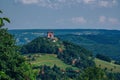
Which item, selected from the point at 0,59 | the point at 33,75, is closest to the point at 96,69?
the point at 33,75

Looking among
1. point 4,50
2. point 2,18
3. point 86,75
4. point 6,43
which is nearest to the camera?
point 2,18

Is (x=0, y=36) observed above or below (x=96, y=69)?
above

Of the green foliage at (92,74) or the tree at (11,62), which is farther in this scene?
the green foliage at (92,74)

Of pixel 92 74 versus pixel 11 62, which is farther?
pixel 92 74

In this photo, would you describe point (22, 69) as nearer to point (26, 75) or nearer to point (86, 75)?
point (26, 75)

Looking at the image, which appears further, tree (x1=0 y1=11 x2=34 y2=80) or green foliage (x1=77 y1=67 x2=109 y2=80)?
green foliage (x1=77 y1=67 x2=109 y2=80)

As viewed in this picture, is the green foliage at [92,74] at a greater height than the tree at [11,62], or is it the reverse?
the tree at [11,62]

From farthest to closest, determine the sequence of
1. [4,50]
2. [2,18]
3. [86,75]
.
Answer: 1. [86,75]
2. [4,50]
3. [2,18]

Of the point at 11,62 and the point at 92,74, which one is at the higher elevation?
the point at 11,62
